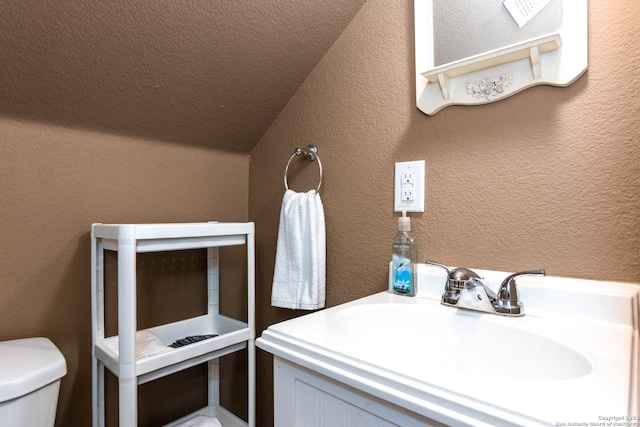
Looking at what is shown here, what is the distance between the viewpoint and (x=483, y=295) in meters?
0.69

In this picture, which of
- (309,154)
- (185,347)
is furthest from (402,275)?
(185,347)

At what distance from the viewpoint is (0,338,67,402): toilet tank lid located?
688mm

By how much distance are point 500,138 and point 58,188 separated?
1.19 meters

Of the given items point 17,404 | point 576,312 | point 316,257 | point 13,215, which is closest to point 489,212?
point 576,312

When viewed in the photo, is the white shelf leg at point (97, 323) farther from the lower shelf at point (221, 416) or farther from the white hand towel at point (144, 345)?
the lower shelf at point (221, 416)

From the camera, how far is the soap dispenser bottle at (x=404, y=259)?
838 mm

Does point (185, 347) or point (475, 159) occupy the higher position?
point (475, 159)

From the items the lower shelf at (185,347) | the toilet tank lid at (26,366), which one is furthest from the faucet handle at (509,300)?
the toilet tank lid at (26,366)

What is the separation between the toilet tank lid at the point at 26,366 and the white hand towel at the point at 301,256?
22.5 inches

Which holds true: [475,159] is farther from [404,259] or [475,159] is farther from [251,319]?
[251,319]

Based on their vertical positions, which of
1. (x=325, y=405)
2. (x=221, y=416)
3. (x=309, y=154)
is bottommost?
(x=221, y=416)

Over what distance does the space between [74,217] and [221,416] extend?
0.88 meters

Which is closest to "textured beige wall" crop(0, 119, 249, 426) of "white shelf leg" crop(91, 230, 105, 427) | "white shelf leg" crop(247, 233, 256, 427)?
"white shelf leg" crop(91, 230, 105, 427)

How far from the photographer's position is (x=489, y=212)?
2.60 feet
